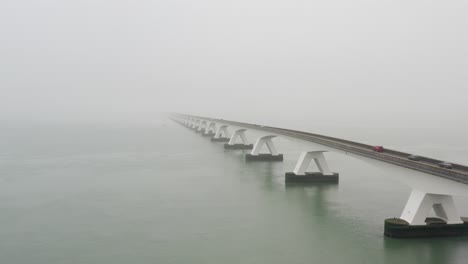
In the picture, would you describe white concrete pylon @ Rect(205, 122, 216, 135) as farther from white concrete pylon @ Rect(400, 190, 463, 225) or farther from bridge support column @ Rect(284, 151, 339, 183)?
white concrete pylon @ Rect(400, 190, 463, 225)

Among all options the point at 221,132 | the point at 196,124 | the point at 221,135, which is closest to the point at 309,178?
the point at 221,132

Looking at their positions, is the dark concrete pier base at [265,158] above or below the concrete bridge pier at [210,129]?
below

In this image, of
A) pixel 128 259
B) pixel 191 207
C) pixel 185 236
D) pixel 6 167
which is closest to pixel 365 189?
pixel 191 207

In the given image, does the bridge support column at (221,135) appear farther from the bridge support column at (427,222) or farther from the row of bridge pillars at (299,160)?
the bridge support column at (427,222)

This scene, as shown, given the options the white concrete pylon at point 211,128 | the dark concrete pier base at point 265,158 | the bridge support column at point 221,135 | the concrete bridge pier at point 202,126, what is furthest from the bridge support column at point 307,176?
the concrete bridge pier at point 202,126

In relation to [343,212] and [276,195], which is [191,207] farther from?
[343,212]

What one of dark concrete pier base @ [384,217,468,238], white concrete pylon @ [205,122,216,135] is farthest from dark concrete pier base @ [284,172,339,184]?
white concrete pylon @ [205,122,216,135]
